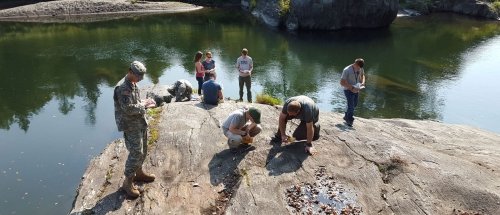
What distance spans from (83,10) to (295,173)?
2225 inches

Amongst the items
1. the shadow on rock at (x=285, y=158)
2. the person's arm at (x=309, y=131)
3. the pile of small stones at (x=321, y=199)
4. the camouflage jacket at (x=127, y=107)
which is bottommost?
the pile of small stones at (x=321, y=199)

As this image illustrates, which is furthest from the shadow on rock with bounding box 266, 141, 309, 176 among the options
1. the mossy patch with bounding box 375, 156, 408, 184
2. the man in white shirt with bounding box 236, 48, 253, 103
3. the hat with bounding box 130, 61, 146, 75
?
the man in white shirt with bounding box 236, 48, 253, 103

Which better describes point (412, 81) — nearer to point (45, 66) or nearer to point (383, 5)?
point (383, 5)

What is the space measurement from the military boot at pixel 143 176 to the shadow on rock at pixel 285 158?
2859 millimetres

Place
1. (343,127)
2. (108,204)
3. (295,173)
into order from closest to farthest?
(108,204), (295,173), (343,127)

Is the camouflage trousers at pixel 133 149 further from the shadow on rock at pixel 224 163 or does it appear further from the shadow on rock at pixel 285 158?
the shadow on rock at pixel 285 158

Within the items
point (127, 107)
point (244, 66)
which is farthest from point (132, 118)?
point (244, 66)

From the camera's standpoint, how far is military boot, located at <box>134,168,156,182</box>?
10.5 meters

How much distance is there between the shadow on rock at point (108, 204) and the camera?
31.9 feet

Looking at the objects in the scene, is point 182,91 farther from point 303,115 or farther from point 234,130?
point 303,115

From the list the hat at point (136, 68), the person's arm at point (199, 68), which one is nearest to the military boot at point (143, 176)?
the hat at point (136, 68)

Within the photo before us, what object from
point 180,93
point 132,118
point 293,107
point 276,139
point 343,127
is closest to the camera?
point 132,118

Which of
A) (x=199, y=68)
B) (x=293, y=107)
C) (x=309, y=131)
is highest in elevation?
(x=293, y=107)

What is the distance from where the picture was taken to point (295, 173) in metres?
10.9
